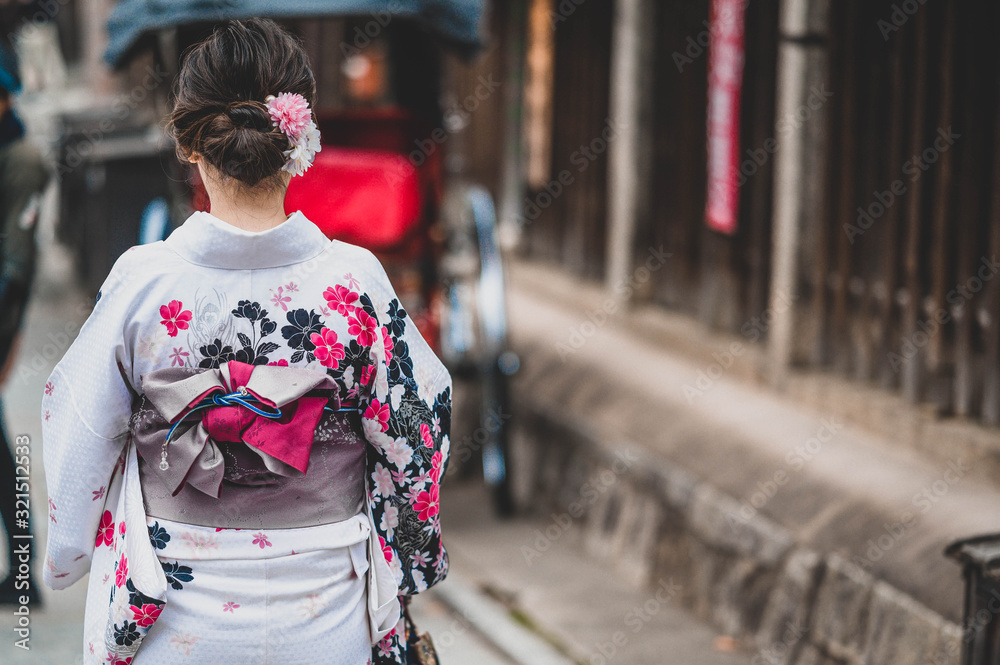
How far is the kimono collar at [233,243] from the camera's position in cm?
218

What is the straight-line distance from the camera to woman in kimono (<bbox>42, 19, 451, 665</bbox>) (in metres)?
2.18

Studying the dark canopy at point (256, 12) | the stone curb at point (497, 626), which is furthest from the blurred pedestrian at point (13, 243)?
the stone curb at point (497, 626)

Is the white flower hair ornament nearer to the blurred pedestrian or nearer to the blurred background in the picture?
the blurred background

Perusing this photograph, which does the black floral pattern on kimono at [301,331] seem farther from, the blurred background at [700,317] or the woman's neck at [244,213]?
the blurred background at [700,317]

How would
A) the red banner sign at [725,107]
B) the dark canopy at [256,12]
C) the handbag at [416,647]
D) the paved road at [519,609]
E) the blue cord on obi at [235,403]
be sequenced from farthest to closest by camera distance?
1. the red banner sign at [725,107]
2. the dark canopy at [256,12]
3. the paved road at [519,609]
4. the handbag at [416,647]
5. the blue cord on obi at [235,403]

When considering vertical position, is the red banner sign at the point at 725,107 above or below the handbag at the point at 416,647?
above

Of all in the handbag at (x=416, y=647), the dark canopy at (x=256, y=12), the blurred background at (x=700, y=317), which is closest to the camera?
the handbag at (x=416, y=647)

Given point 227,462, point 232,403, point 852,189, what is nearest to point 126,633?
point 227,462

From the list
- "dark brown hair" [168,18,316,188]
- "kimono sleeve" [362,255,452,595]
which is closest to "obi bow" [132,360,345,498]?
Result: "kimono sleeve" [362,255,452,595]

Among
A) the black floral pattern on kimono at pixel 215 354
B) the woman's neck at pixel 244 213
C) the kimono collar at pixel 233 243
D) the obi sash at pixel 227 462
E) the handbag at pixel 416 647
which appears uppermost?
the woman's neck at pixel 244 213

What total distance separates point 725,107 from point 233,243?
167 inches

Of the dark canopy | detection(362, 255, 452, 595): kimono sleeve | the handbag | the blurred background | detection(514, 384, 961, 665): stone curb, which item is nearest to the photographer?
detection(362, 255, 452, 595): kimono sleeve

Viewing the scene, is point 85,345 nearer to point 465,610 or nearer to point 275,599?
point 275,599

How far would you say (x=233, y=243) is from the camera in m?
2.18
